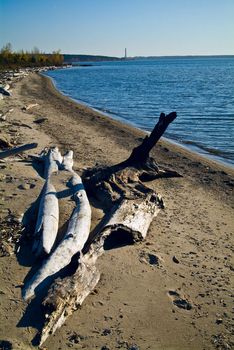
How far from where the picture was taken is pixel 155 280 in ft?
18.7

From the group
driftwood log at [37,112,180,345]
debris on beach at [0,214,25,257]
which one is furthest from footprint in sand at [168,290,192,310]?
debris on beach at [0,214,25,257]

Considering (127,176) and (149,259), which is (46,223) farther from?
(127,176)

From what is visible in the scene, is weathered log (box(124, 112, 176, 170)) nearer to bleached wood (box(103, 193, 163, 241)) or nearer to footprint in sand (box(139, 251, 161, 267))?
bleached wood (box(103, 193, 163, 241))

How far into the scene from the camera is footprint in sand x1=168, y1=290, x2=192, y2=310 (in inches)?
203

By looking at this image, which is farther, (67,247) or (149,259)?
(149,259)

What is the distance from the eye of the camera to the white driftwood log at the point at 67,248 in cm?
511

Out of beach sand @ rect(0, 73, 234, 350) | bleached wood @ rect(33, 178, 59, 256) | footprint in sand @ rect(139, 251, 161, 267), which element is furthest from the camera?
footprint in sand @ rect(139, 251, 161, 267)

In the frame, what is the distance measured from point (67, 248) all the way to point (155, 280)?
1.43 metres

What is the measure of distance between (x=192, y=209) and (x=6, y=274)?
15.5 feet

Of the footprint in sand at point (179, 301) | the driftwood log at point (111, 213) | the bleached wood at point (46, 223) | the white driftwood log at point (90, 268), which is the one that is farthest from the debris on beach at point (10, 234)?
the footprint in sand at point (179, 301)

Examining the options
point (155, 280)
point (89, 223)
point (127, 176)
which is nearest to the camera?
point (155, 280)

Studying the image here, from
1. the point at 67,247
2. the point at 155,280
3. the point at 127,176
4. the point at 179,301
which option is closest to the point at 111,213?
the point at 67,247

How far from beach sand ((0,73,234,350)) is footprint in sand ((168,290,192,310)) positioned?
14 mm

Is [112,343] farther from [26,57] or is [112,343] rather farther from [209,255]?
[26,57]
